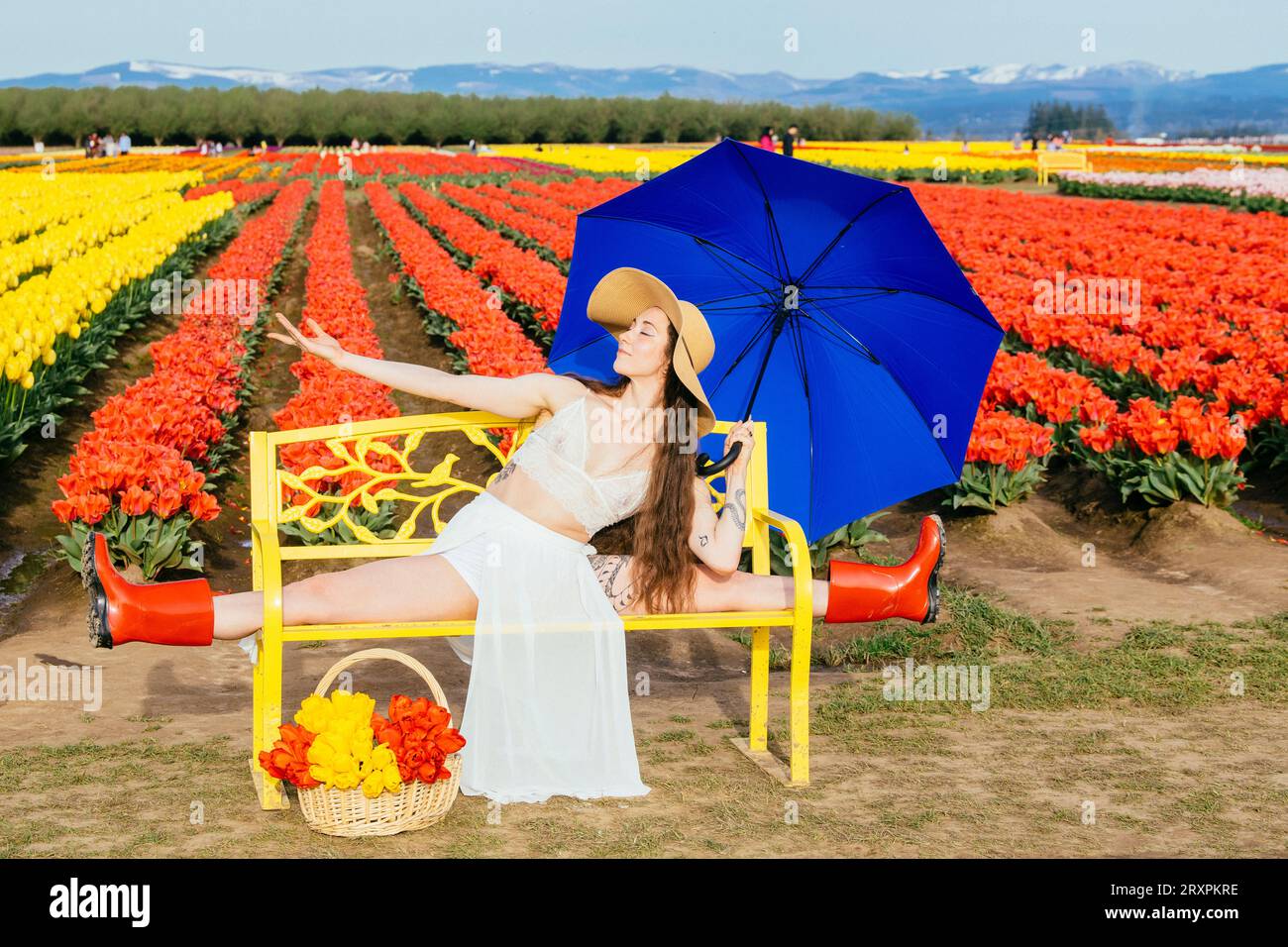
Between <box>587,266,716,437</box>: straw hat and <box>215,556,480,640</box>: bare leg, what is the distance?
38.4 inches

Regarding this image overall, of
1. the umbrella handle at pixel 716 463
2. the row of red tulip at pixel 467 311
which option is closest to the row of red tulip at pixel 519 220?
the row of red tulip at pixel 467 311

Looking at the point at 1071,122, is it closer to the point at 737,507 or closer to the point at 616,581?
the point at 737,507

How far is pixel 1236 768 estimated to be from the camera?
15.7 ft

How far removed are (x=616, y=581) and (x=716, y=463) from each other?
22.1 inches

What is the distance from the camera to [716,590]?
484 centimetres

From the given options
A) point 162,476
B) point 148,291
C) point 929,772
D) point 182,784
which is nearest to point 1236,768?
point 929,772

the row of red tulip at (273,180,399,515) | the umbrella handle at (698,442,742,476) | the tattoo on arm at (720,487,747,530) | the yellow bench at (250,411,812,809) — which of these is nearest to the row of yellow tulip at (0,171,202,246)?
the row of red tulip at (273,180,399,515)

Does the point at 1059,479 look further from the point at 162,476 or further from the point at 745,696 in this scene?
the point at 162,476

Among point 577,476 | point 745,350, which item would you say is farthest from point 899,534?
point 577,476

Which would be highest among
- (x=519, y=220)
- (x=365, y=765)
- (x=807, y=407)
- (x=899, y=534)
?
(x=519, y=220)

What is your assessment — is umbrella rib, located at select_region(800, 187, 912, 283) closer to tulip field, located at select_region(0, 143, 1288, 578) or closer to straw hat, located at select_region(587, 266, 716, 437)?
straw hat, located at select_region(587, 266, 716, 437)

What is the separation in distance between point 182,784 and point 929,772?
2381 mm

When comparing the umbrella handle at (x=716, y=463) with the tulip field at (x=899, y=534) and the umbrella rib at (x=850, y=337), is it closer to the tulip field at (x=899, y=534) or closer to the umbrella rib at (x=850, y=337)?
the tulip field at (x=899, y=534)

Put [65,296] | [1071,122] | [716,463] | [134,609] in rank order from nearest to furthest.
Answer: [134,609], [716,463], [65,296], [1071,122]
